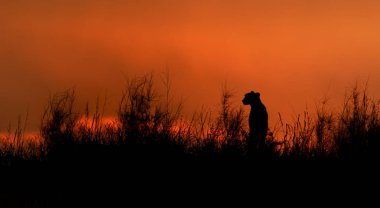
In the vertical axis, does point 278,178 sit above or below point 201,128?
below

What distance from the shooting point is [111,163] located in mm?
11203

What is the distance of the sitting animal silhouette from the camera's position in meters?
11.4

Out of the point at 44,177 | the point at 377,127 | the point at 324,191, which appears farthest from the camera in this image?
the point at 377,127

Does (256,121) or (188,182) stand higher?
(256,121)

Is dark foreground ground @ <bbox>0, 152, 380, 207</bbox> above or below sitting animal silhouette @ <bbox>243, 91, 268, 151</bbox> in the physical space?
below

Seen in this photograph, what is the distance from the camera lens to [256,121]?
1240 cm

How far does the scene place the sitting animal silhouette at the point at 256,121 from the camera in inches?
450

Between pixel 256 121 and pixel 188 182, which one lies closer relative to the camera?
pixel 188 182

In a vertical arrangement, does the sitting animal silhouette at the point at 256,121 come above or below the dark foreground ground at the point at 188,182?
above

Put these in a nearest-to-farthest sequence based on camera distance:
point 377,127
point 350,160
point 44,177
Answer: point 350,160
point 44,177
point 377,127

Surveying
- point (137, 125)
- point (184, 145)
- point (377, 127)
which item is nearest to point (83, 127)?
point (137, 125)

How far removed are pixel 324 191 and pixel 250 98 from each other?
374cm

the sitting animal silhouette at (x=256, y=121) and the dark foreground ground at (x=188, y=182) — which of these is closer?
the dark foreground ground at (x=188, y=182)

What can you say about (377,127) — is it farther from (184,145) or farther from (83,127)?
(83,127)
